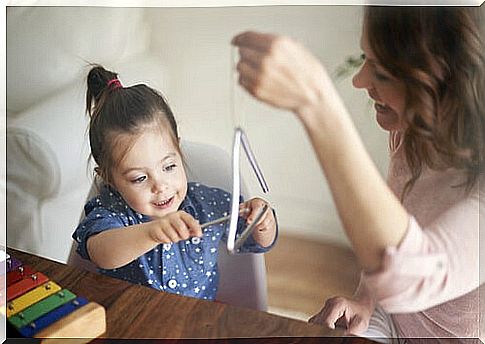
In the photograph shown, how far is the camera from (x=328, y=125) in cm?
73

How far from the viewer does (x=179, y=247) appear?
799 mm

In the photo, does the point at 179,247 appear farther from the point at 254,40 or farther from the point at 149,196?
the point at 254,40

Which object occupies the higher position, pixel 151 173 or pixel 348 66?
pixel 348 66

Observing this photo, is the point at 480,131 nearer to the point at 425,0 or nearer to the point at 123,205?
the point at 425,0

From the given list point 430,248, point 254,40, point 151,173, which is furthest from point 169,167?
point 430,248

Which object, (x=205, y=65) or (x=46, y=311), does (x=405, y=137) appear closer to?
(x=205, y=65)

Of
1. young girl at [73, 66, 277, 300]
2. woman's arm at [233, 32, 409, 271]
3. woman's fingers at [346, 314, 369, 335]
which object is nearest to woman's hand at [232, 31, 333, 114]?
woman's arm at [233, 32, 409, 271]

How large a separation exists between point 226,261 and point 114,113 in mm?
179

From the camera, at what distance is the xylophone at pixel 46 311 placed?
2.57ft

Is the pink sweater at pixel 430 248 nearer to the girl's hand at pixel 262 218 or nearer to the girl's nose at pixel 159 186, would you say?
the girl's hand at pixel 262 218

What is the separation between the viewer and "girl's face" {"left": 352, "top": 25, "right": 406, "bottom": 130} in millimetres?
746

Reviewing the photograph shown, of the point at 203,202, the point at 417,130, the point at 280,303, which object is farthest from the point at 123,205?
the point at 417,130

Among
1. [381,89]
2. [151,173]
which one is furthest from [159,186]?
[381,89]

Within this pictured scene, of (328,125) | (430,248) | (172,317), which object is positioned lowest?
(172,317)
